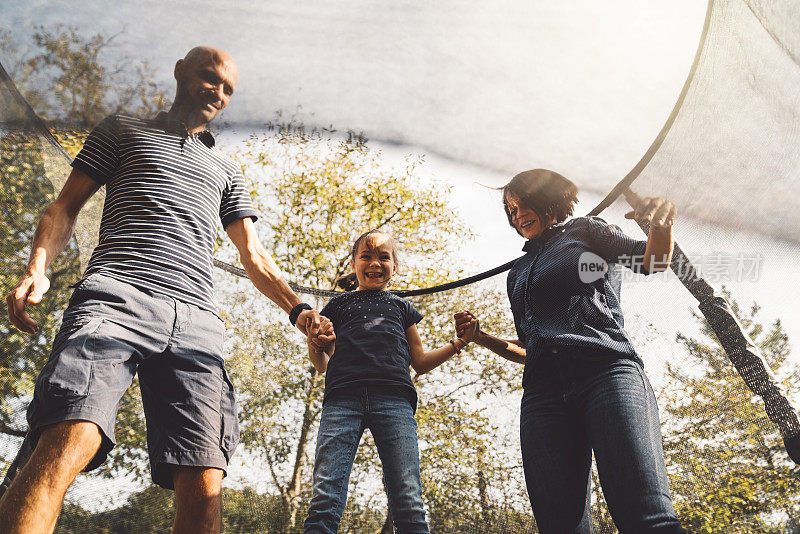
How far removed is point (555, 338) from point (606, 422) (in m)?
0.17

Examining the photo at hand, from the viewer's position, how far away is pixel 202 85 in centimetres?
112

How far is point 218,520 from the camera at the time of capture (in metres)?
0.89

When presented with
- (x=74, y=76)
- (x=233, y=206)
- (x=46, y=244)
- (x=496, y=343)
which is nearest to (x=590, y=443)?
(x=496, y=343)

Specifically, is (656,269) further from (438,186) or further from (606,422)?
(438,186)

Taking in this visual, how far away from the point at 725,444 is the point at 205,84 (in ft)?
4.98

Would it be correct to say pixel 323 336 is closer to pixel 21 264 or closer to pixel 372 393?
pixel 372 393

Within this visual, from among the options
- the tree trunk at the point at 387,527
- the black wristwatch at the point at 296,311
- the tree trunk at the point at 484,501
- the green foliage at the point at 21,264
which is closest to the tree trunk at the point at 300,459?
the tree trunk at the point at 387,527

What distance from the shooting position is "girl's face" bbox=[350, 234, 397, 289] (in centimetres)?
150

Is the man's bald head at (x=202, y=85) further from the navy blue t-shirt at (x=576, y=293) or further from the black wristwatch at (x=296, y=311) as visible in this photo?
the navy blue t-shirt at (x=576, y=293)

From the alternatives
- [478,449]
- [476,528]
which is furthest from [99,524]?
[478,449]

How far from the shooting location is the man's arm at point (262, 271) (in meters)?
1.14

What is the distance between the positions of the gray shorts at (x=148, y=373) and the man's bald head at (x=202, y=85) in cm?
46

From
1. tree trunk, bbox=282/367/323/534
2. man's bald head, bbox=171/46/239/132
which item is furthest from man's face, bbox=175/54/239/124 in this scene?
tree trunk, bbox=282/367/323/534

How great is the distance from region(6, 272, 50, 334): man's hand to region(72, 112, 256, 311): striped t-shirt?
7 centimetres
